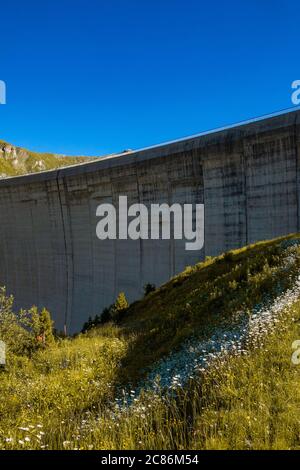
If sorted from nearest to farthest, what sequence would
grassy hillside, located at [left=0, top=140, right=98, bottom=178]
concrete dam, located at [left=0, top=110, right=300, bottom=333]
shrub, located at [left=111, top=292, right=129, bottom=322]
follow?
concrete dam, located at [left=0, top=110, right=300, bottom=333] → shrub, located at [left=111, top=292, right=129, bottom=322] → grassy hillside, located at [left=0, top=140, right=98, bottom=178]

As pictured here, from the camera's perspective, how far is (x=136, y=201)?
73.9 ft

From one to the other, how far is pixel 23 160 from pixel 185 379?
16058 centimetres

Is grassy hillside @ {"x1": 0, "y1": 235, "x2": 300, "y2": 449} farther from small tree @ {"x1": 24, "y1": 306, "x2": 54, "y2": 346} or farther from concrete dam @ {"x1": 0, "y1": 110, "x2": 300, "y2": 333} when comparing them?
concrete dam @ {"x1": 0, "y1": 110, "x2": 300, "y2": 333}

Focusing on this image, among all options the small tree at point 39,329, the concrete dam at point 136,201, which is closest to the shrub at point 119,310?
the small tree at point 39,329

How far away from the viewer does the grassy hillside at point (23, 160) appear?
140 meters

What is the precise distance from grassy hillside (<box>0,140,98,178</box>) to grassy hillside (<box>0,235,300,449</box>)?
12669 centimetres

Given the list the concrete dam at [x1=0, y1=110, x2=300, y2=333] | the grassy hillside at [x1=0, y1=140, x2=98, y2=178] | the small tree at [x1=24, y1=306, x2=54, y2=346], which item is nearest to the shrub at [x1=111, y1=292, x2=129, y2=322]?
the small tree at [x1=24, y1=306, x2=54, y2=346]

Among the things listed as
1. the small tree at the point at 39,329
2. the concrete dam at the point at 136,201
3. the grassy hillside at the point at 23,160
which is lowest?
the small tree at the point at 39,329

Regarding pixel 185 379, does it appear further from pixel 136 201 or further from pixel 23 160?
pixel 23 160

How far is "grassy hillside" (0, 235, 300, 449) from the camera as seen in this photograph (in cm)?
365

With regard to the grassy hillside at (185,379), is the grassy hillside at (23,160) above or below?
above

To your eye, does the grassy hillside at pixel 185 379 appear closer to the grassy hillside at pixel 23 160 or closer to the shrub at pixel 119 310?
the shrub at pixel 119 310

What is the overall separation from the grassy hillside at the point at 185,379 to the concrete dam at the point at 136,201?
4.10 m
